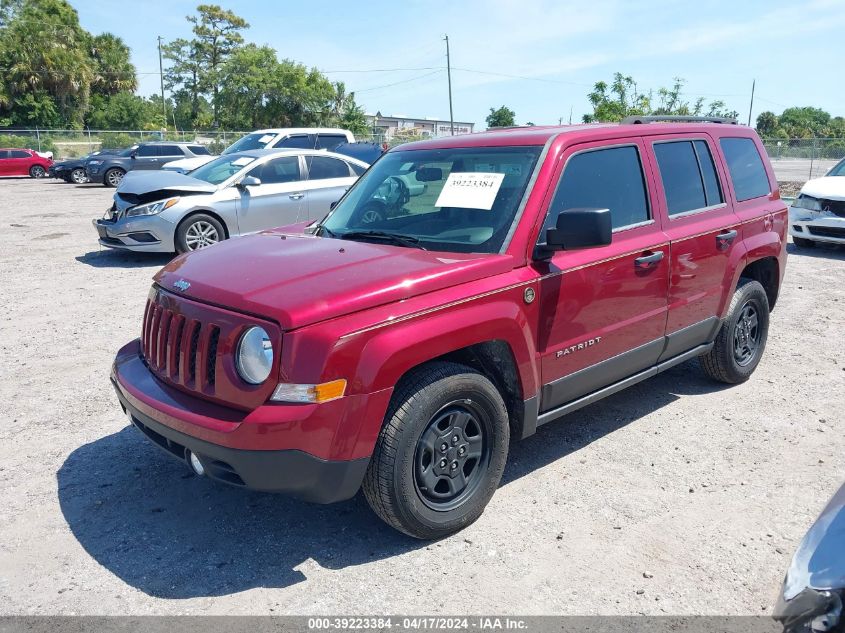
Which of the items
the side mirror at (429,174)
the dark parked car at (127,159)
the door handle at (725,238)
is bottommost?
the door handle at (725,238)

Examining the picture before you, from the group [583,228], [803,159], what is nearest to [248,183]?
[583,228]

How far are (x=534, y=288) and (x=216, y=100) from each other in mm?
63066

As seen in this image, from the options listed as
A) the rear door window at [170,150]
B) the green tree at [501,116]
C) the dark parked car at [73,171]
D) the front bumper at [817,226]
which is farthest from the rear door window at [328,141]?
the green tree at [501,116]

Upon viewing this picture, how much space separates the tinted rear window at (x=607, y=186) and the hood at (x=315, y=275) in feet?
2.18

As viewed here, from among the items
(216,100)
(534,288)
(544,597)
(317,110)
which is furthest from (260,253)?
(216,100)

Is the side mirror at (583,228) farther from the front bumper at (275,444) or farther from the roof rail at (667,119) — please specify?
the roof rail at (667,119)

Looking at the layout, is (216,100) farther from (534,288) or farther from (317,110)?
(534,288)

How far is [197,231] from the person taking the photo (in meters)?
10.1

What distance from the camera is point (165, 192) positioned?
1025 centimetres

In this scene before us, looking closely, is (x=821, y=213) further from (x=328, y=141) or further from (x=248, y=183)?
(x=328, y=141)

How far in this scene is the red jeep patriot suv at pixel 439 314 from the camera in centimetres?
294

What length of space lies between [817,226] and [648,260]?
8.49m

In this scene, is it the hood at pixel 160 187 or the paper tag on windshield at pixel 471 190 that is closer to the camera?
the paper tag on windshield at pixel 471 190

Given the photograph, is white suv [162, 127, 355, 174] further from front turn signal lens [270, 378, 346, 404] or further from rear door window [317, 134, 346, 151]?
front turn signal lens [270, 378, 346, 404]
